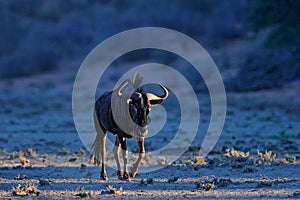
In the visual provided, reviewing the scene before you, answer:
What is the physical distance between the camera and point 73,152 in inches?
743

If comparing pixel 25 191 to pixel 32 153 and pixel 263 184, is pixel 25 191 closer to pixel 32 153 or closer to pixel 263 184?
pixel 263 184

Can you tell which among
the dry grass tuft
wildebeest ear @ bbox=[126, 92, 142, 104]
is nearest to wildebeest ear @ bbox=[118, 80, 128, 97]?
wildebeest ear @ bbox=[126, 92, 142, 104]

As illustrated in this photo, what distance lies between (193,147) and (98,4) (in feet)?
151

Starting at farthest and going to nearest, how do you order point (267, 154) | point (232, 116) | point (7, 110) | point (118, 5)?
point (118, 5) → point (7, 110) → point (232, 116) → point (267, 154)

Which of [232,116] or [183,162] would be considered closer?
[183,162]

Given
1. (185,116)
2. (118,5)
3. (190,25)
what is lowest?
(185,116)

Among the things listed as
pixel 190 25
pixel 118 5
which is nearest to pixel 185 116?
pixel 190 25

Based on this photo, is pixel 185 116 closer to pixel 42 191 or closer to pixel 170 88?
pixel 170 88

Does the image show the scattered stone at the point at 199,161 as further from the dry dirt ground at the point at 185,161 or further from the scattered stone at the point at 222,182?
the scattered stone at the point at 222,182

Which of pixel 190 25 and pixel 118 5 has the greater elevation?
Result: pixel 118 5

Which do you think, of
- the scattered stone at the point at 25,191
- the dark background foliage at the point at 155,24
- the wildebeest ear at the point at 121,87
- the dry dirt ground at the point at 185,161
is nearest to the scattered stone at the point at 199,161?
the dry dirt ground at the point at 185,161

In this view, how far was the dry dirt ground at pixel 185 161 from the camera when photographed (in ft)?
41.0

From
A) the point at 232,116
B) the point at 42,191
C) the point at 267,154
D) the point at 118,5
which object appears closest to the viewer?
the point at 42,191

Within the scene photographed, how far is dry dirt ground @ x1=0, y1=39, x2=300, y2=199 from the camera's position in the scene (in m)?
12.5
